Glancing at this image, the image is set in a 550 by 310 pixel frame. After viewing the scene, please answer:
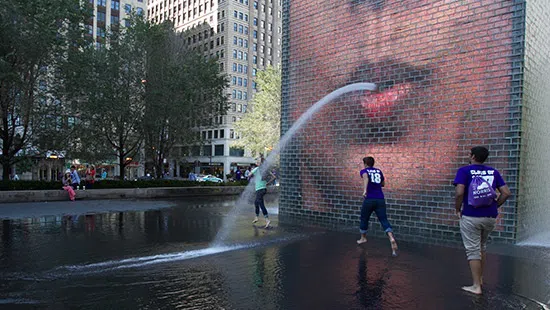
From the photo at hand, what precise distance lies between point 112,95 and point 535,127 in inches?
751

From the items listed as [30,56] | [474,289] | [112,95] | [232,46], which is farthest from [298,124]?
[232,46]

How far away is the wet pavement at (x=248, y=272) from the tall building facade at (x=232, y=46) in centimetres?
6145

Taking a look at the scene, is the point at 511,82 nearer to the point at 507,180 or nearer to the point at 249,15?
the point at 507,180

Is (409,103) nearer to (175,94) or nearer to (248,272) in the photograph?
(248,272)

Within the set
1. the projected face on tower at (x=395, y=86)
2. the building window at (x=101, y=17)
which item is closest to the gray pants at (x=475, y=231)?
the projected face on tower at (x=395, y=86)

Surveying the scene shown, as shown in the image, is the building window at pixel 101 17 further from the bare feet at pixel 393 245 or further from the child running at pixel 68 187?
the bare feet at pixel 393 245

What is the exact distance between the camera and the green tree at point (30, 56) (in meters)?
17.0

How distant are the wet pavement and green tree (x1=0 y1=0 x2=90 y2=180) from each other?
35.5 ft

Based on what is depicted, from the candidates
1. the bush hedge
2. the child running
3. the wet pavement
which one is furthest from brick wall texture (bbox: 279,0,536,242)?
the bush hedge

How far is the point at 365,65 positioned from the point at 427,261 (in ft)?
15.2

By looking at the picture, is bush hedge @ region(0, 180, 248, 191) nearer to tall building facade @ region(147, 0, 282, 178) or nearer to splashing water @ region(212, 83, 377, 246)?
splashing water @ region(212, 83, 377, 246)

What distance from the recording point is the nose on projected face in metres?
8.59

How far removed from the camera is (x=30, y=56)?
17.4m

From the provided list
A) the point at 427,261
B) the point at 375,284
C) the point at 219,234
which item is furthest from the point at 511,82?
the point at 219,234
